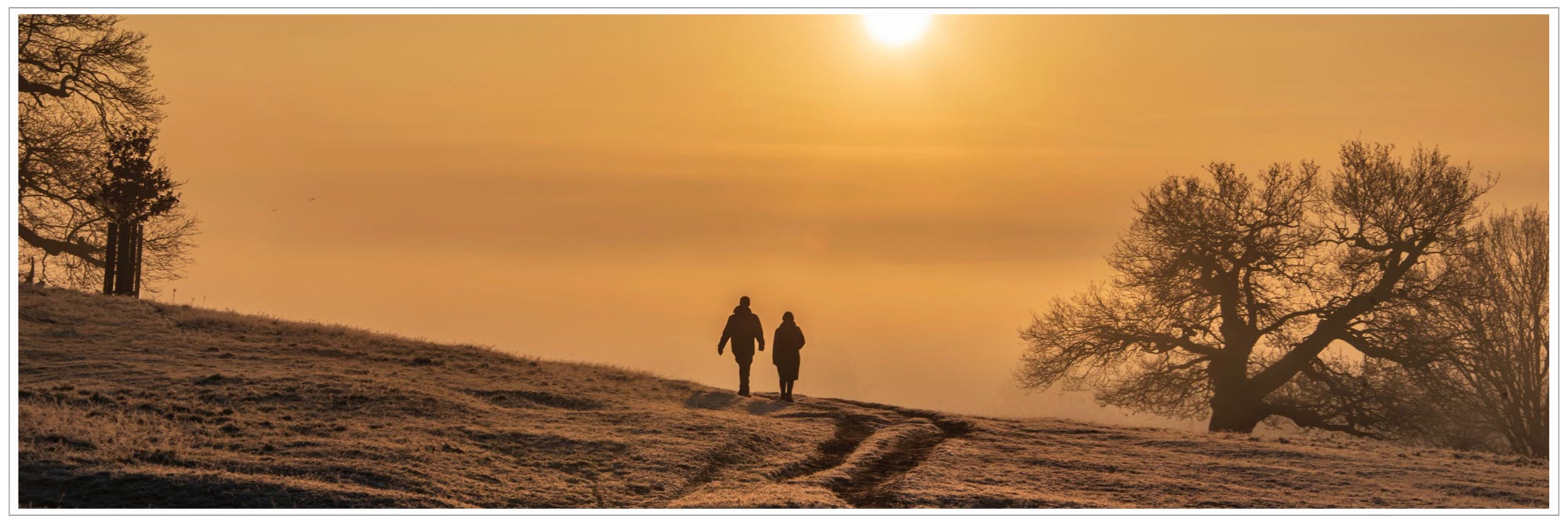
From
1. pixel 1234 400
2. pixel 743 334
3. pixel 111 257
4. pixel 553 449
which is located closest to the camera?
pixel 553 449

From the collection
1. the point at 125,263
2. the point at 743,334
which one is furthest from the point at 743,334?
the point at 125,263

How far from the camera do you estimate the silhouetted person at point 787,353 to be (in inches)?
1238

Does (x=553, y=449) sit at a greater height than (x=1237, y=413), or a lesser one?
lesser

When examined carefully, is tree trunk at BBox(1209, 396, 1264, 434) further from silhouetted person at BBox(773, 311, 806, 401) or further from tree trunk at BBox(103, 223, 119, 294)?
tree trunk at BBox(103, 223, 119, 294)

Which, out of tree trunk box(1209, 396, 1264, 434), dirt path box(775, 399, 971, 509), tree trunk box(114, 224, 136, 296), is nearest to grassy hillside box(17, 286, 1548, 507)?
dirt path box(775, 399, 971, 509)

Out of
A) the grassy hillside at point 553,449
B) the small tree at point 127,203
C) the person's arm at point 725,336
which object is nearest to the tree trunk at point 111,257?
the small tree at point 127,203

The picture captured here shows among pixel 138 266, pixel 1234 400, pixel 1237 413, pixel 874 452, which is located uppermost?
pixel 138 266

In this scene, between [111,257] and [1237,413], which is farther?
[111,257]

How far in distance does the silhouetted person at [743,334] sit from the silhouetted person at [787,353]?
0.41m

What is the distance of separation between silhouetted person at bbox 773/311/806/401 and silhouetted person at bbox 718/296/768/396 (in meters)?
0.41

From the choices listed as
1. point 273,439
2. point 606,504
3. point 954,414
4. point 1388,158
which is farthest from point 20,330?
point 1388,158

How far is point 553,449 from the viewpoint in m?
22.0

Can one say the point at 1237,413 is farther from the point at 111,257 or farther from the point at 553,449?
the point at 111,257

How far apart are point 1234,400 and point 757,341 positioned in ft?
54.7
